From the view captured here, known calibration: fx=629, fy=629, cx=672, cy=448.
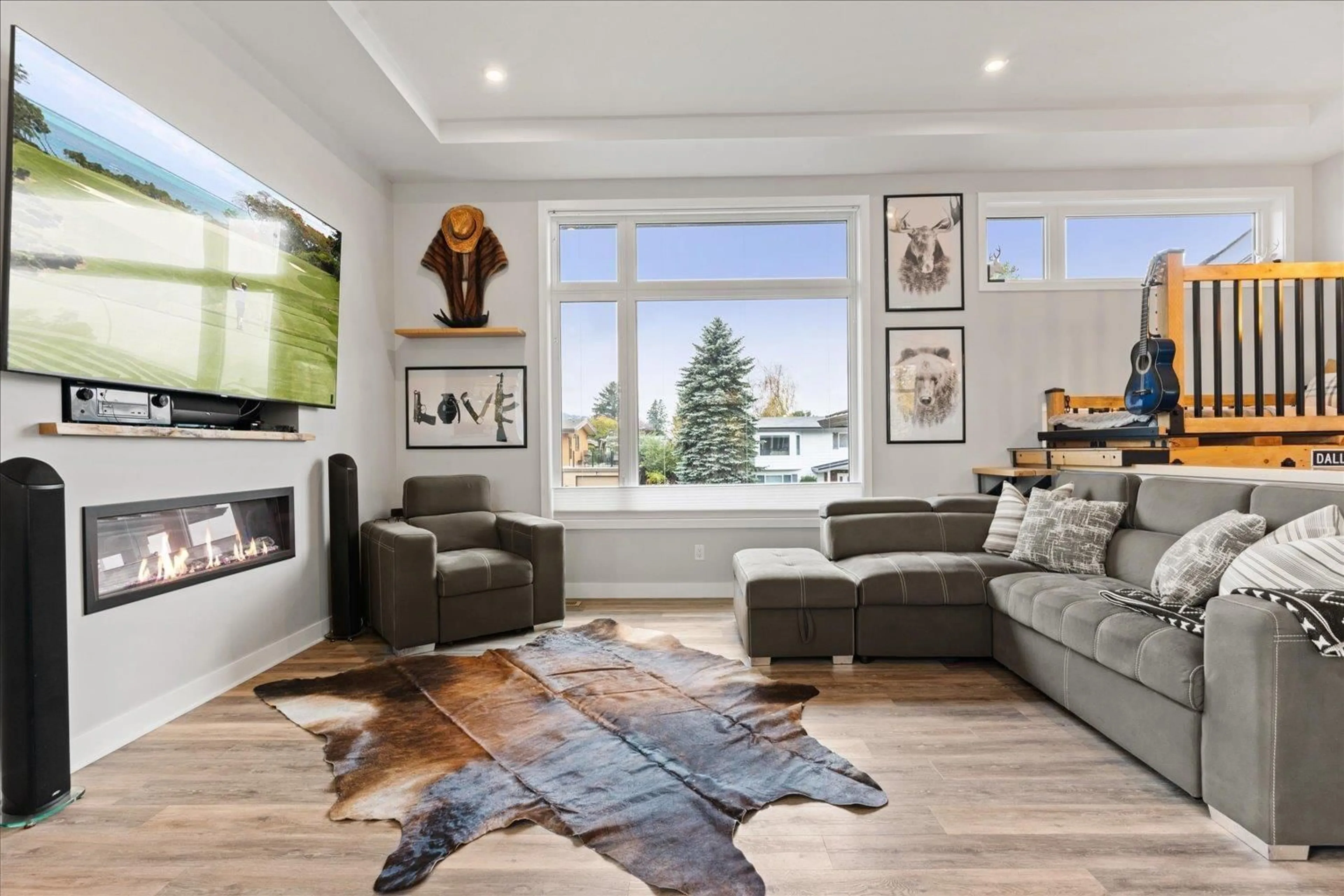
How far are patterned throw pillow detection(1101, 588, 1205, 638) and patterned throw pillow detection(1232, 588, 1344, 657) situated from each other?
0.98 ft

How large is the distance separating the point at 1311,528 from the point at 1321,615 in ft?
2.18

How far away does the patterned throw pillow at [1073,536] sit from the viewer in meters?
3.01

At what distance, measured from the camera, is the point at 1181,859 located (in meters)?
1.63

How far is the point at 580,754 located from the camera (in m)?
2.16

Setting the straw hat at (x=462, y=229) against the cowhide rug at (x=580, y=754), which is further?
the straw hat at (x=462, y=229)

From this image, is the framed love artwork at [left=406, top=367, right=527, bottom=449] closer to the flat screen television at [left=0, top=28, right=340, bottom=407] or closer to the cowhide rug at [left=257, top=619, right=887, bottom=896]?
the flat screen television at [left=0, top=28, right=340, bottom=407]

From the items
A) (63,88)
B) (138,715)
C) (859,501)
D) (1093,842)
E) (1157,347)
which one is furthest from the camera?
(859,501)

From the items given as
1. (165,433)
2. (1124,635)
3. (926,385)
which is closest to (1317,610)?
(1124,635)

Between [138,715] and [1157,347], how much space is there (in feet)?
15.9

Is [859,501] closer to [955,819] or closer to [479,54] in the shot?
[955,819]

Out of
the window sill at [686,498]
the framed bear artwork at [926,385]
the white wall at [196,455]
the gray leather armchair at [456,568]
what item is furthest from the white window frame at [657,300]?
the white wall at [196,455]

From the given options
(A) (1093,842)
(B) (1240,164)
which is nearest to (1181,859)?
(A) (1093,842)

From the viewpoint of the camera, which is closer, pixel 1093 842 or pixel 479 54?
pixel 1093 842

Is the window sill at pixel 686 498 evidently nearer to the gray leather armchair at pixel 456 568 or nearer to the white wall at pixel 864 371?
Answer: the white wall at pixel 864 371
